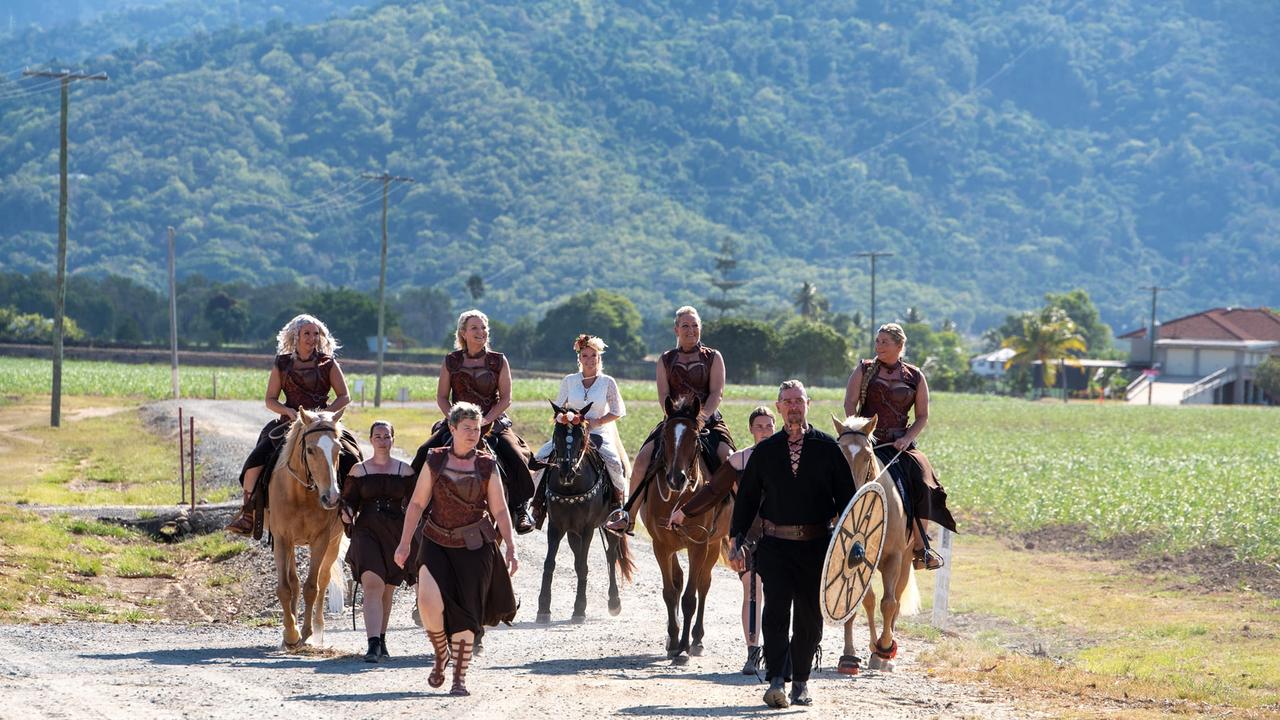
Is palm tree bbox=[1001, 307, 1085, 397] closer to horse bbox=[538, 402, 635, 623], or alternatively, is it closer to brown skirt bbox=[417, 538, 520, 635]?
horse bbox=[538, 402, 635, 623]

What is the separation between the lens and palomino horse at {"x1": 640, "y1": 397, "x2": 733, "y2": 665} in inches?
591

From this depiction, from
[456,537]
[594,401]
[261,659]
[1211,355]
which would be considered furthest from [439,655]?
[1211,355]

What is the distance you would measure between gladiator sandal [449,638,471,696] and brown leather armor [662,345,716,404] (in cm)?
449

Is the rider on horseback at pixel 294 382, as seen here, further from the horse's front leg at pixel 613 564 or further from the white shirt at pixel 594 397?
the horse's front leg at pixel 613 564

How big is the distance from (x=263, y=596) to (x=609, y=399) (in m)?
5.98

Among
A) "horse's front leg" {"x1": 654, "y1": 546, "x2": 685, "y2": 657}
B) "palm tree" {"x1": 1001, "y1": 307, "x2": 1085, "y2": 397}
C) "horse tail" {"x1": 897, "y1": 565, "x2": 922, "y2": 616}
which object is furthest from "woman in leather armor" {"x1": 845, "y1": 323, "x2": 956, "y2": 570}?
"palm tree" {"x1": 1001, "y1": 307, "x2": 1085, "y2": 397}

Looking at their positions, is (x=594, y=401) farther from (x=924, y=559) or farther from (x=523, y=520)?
(x=924, y=559)

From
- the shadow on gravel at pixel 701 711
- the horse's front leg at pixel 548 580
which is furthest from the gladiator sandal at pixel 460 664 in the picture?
the horse's front leg at pixel 548 580

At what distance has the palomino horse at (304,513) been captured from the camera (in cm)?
1493

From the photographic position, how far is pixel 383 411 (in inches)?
2793

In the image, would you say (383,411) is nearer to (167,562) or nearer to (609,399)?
(167,562)

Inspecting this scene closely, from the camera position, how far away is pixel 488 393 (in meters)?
16.0

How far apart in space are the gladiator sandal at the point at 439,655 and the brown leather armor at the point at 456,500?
2.29 ft

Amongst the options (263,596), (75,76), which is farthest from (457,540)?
(75,76)
